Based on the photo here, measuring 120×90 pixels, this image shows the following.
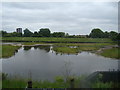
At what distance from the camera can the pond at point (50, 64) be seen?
180cm

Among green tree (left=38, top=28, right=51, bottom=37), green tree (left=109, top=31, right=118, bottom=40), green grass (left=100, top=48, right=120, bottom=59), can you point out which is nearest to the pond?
green grass (left=100, top=48, right=120, bottom=59)

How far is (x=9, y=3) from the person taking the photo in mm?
1707

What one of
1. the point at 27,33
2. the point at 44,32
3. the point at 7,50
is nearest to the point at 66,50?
the point at 44,32

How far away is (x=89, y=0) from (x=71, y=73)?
1.02 metres

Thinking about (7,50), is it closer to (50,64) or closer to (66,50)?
(50,64)

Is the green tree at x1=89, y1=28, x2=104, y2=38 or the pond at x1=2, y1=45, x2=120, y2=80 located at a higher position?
the green tree at x1=89, y1=28, x2=104, y2=38

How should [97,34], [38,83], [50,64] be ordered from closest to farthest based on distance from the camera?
[38,83]
[97,34]
[50,64]

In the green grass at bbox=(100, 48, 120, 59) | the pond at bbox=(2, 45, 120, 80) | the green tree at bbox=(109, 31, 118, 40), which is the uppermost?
the green tree at bbox=(109, 31, 118, 40)

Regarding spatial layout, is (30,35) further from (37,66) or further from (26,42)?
(37,66)

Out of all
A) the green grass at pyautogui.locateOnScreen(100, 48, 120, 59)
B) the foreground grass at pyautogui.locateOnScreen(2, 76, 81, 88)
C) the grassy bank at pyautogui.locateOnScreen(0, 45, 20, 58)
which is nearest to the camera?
the foreground grass at pyautogui.locateOnScreen(2, 76, 81, 88)

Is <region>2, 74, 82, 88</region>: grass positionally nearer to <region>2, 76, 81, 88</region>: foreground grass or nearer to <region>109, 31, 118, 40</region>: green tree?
<region>2, 76, 81, 88</region>: foreground grass

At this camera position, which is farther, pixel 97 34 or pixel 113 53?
pixel 97 34

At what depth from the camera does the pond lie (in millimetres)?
1803

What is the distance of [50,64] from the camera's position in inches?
79.2
